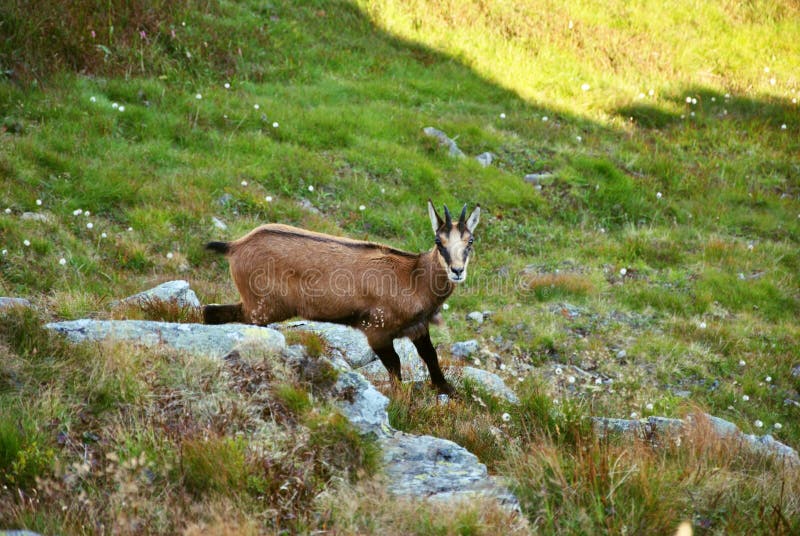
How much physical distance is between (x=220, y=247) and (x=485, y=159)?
28.6ft

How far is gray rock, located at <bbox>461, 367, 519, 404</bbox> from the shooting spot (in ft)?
27.5

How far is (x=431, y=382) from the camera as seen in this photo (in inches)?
332

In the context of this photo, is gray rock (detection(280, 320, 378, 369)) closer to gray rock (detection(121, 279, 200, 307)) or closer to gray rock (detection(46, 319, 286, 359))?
gray rock (detection(121, 279, 200, 307))

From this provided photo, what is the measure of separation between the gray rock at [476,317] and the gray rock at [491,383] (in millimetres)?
2494

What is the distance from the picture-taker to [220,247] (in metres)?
8.53

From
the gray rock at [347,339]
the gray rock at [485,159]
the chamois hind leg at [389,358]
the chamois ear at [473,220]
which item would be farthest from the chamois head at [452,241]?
the gray rock at [485,159]

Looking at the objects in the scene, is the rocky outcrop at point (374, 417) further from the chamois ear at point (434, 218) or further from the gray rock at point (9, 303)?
the chamois ear at point (434, 218)

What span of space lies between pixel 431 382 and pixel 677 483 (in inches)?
139

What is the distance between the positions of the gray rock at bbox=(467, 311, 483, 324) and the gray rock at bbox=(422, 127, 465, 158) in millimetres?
4964

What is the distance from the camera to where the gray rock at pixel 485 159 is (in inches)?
624

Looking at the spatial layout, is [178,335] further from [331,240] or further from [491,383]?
[491,383]

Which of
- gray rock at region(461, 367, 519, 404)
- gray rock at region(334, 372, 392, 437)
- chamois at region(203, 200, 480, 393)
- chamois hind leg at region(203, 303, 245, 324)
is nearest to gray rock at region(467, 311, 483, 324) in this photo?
gray rock at region(461, 367, 519, 404)

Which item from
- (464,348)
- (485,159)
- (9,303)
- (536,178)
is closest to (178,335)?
(9,303)

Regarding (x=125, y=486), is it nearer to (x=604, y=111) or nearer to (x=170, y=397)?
(x=170, y=397)
